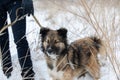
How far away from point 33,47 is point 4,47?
892mm

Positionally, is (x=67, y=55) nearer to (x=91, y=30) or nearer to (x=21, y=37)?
(x=21, y=37)

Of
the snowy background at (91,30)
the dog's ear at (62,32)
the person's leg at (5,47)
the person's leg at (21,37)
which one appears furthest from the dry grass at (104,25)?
the person's leg at (5,47)

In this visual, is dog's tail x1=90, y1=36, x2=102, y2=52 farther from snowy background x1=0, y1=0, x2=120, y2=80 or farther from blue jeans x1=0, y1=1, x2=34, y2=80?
blue jeans x1=0, y1=1, x2=34, y2=80

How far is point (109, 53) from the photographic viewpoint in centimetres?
236

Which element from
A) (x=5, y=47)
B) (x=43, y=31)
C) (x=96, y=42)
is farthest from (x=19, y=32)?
(x=96, y=42)

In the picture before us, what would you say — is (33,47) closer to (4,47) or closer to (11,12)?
(4,47)

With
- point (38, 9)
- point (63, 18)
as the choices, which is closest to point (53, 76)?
point (63, 18)

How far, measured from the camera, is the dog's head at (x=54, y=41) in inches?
152

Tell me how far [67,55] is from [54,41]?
299 millimetres

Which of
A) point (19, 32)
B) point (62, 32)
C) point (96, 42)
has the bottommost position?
point (96, 42)

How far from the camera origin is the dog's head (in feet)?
12.7

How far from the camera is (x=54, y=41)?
3885mm

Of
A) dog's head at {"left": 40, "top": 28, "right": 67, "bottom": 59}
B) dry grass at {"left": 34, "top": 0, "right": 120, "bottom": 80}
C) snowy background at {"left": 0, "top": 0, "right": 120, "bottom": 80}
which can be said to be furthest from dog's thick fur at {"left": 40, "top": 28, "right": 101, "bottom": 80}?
dry grass at {"left": 34, "top": 0, "right": 120, "bottom": 80}

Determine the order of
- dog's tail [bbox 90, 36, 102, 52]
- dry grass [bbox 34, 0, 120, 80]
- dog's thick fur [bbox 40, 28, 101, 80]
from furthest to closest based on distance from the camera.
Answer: dog's tail [bbox 90, 36, 102, 52] → dog's thick fur [bbox 40, 28, 101, 80] → dry grass [bbox 34, 0, 120, 80]
